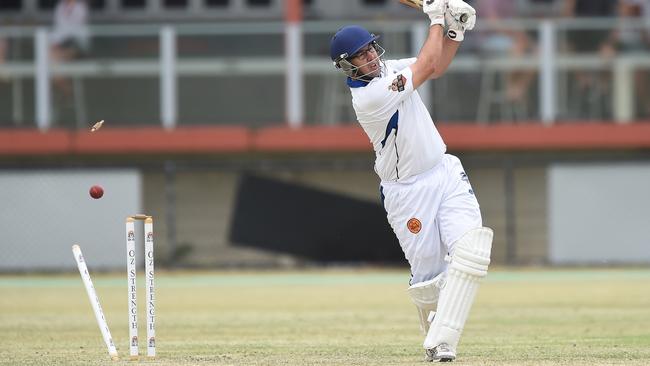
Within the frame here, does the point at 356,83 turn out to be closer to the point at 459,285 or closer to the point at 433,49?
the point at 433,49

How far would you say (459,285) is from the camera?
8.31 meters

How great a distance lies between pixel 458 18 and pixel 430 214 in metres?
1.15

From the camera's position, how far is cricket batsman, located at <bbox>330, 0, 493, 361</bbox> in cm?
832

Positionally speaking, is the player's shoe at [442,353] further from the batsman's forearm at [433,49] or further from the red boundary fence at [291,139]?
the red boundary fence at [291,139]

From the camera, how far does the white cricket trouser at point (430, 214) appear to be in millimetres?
8508

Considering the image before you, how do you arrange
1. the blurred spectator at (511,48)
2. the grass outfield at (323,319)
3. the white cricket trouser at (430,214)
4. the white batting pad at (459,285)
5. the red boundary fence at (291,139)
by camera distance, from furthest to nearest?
the red boundary fence at (291,139) < the blurred spectator at (511,48) < the grass outfield at (323,319) < the white cricket trouser at (430,214) < the white batting pad at (459,285)

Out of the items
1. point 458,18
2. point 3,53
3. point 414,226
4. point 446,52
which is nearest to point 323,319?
point 414,226

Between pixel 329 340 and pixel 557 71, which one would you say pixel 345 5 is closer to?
pixel 557 71

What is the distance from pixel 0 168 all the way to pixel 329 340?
11.9 metres

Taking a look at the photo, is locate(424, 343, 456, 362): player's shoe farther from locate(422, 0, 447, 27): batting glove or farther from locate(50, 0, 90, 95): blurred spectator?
locate(50, 0, 90, 95): blurred spectator

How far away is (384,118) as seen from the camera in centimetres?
846

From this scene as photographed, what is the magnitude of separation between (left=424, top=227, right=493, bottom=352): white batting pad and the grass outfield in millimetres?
264

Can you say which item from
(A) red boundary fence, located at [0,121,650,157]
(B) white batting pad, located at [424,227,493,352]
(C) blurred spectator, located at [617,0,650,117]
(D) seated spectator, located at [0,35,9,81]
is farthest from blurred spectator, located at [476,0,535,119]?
(B) white batting pad, located at [424,227,493,352]

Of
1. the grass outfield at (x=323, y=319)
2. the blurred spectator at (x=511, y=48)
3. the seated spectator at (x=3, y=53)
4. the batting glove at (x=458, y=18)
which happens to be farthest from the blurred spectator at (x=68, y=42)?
the batting glove at (x=458, y=18)
